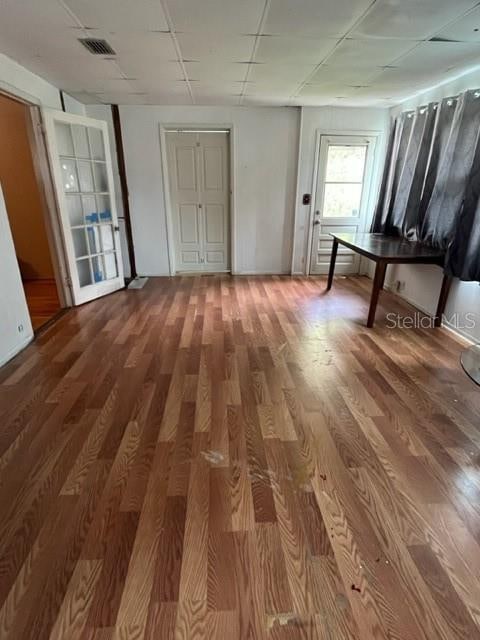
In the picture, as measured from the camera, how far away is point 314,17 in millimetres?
2215

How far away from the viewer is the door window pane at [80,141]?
416cm

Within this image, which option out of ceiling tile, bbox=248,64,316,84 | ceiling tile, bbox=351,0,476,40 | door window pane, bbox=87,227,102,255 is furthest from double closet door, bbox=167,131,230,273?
ceiling tile, bbox=351,0,476,40

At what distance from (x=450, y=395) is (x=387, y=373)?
0.45m

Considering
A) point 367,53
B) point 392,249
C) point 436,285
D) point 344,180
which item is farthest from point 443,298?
point 344,180

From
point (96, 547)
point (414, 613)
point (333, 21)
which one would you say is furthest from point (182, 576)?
point (333, 21)

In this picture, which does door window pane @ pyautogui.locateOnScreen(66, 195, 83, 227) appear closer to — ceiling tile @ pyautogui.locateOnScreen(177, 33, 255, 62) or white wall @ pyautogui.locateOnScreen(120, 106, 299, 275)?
white wall @ pyautogui.locateOnScreen(120, 106, 299, 275)

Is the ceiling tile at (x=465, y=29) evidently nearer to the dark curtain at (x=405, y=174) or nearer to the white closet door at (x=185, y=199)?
the dark curtain at (x=405, y=174)

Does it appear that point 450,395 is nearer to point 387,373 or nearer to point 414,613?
point 387,373

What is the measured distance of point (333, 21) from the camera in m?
2.26

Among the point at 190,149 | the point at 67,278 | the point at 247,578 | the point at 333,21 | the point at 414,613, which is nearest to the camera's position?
the point at 414,613

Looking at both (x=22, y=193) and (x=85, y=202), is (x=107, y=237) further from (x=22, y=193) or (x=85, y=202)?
(x=22, y=193)

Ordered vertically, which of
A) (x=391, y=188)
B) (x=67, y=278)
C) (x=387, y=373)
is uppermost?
(x=391, y=188)

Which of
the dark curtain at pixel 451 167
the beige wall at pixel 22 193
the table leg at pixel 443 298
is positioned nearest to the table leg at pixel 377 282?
the table leg at pixel 443 298

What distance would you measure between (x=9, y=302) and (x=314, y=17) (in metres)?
→ 3.11
